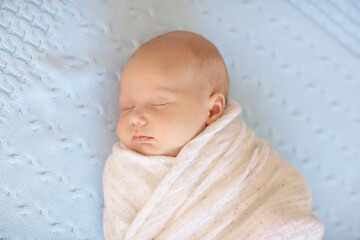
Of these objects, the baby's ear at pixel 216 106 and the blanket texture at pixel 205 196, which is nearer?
the blanket texture at pixel 205 196

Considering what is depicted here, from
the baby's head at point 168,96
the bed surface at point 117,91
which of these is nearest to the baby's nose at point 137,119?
the baby's head at point 168,96

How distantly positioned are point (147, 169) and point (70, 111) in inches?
10.8

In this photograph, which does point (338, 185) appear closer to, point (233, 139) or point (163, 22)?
point (233, 139)

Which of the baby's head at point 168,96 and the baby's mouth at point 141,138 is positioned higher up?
the baby's head at point 168,96

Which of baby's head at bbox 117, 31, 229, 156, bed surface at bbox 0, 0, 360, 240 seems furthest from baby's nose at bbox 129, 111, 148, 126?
bed surface at bbox 0, 0, 360, 240

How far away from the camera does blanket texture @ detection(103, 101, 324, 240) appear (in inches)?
39.1

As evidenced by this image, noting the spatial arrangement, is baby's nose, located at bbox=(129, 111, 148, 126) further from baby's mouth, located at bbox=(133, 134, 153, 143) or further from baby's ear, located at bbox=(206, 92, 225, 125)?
baby's ear, located at bbox=(206, 92, 225, 125)

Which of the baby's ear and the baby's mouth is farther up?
the baby's ear

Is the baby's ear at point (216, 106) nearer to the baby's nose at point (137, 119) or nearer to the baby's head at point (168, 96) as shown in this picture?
the baby's head at point (168, 96)

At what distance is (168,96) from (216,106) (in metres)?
0.15

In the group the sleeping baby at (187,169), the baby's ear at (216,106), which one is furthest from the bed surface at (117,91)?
the baby's ear at (216,106)

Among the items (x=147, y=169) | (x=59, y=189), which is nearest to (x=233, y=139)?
(x=147, y=169)

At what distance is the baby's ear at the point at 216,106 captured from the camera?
43.5 inches

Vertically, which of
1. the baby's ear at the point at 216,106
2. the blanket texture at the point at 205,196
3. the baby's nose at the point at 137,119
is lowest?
the blanket texture at the point at 205,196
